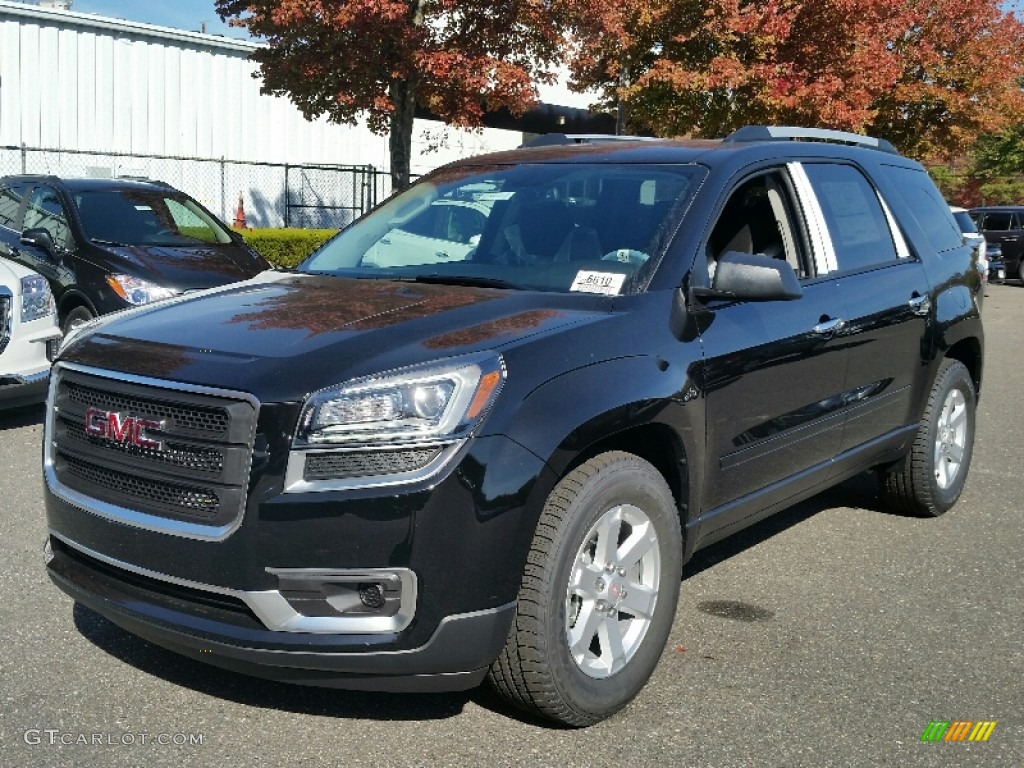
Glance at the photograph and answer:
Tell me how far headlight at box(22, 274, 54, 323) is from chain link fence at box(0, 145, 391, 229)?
18085 mm

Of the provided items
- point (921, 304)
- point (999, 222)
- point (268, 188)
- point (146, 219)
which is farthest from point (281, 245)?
point (999, 222)

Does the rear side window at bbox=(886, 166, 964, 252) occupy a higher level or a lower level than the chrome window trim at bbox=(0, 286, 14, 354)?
higher

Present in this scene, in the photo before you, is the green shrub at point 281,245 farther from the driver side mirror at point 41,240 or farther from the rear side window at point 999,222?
the rear side window at point 999,222

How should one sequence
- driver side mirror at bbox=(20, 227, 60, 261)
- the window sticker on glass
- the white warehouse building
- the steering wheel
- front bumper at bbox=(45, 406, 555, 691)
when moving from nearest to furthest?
front bumper at bbox=(45, 406, 555, 691) < the window sticker on glass < the steering wheel < driver side mirror at bbox=(20, 227, 60, 261) < the white warehouse building

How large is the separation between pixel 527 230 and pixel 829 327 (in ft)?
4.29

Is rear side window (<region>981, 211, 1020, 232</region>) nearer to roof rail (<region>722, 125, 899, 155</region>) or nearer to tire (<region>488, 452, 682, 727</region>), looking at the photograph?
roof rail (<region>722, 125, 899, 155</region>)

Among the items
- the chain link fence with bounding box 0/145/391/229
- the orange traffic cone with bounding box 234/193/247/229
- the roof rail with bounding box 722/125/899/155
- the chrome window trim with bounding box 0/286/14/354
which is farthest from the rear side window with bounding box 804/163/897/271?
the orange traffic cone with bounding box 234/193/247/229

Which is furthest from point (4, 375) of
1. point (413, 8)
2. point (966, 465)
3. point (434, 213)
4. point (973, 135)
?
point (973, 135)

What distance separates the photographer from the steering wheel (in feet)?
13.7

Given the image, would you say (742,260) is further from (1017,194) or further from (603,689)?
(1017,194)

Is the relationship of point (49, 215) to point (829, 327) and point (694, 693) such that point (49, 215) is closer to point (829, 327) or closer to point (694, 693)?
point (829, 327)

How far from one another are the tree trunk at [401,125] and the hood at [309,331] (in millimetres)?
13689

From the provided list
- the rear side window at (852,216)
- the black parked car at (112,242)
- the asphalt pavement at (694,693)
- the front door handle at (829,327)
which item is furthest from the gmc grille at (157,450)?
the black parked car at (112,242)

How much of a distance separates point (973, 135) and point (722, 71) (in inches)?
513
